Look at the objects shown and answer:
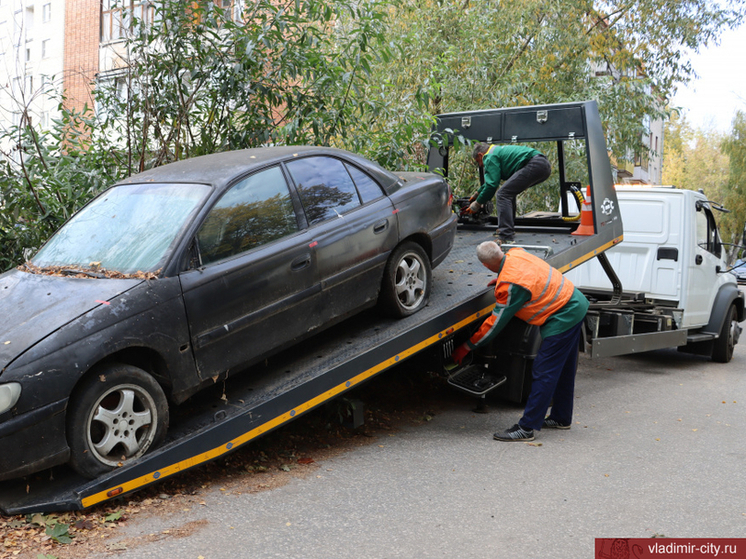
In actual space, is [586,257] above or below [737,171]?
below

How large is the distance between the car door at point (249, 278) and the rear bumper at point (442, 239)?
1.54 meters

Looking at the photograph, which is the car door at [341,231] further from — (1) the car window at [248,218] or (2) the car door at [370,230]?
(1) the car window at [248,218]

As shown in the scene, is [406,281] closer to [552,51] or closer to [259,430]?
[259,430]

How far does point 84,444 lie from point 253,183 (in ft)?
Result: 6.70

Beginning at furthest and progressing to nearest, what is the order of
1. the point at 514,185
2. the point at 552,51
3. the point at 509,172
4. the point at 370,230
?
1. the point at 552,51
2. the point at 509,172
3. the point at 514,185
4. the point at 370,230

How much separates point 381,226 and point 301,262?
924 mm

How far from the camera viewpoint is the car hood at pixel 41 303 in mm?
3781

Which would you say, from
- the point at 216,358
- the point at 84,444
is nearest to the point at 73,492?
the point at 84,444

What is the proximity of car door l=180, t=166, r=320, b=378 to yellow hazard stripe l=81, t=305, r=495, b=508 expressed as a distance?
1.47 feet

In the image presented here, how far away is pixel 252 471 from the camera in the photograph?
16.1ft

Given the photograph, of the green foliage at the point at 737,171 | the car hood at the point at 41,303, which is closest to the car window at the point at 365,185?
the car hood at the point at 41,303

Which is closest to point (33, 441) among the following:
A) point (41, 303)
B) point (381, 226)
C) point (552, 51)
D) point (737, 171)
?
point (41, 303)

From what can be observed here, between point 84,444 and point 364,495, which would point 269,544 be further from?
point 84,444

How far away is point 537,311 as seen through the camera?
19.0 ft
